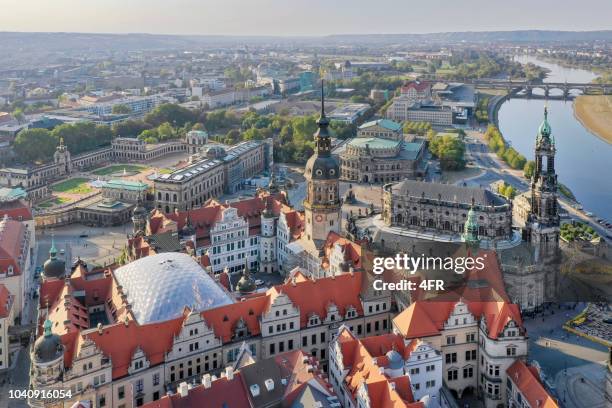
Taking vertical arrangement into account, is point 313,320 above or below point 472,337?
above

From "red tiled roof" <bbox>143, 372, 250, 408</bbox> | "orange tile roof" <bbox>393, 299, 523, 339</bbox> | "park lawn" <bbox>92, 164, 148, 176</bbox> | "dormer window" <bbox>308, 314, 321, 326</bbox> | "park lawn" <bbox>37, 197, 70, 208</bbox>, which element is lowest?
"park lawn" <bbox>37, 197, 70, 208</bbox>

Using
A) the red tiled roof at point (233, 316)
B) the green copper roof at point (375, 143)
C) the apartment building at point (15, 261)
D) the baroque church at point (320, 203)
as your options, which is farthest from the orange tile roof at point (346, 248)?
the green copper roof at point (375, 143)

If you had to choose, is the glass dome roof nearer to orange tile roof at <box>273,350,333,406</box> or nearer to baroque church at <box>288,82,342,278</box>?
orange tile roof at <box>273,350,333,406</box>

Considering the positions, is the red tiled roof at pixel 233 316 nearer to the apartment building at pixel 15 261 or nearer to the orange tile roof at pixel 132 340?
the orange tile roof at pixel 132 340

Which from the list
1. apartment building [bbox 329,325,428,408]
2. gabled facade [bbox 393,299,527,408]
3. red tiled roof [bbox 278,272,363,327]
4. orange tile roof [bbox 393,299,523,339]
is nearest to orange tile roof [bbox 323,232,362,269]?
red tiled roof [bbox 278,272,363,327]

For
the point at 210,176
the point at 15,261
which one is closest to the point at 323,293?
the point at 15,261

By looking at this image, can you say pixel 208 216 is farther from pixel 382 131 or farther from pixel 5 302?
pixel 382 131

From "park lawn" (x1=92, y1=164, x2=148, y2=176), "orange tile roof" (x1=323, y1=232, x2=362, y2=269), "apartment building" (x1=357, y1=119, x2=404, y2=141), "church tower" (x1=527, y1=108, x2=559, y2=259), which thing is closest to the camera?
"orange tile roof" (x1=323, y1=232, x2=362, y2=269)

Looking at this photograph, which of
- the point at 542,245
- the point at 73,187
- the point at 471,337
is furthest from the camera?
the point at 73,187
